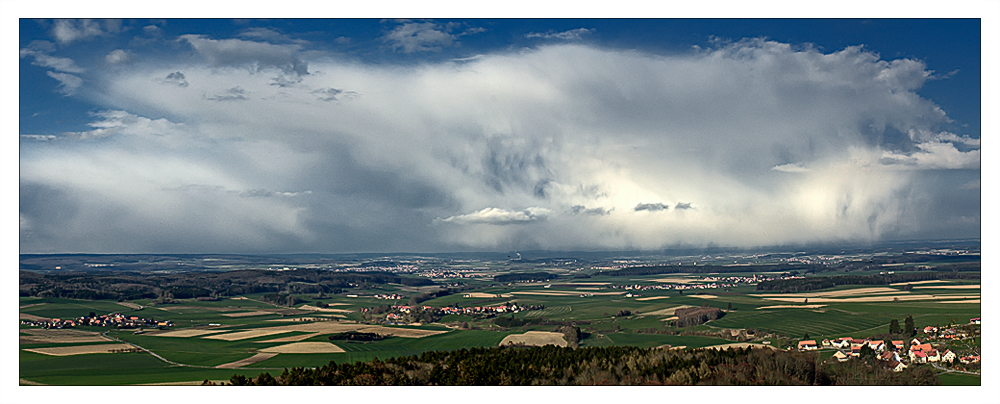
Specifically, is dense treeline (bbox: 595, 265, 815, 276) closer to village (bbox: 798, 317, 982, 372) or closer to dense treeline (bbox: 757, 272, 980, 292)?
dense treeline (bbox: 757, 272, 980, 292)

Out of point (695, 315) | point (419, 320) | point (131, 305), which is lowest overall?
point (419, 320)

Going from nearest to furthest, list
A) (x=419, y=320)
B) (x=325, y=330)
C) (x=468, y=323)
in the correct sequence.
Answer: (x=325, y=330)
(x=468, y=323)
(x=419, y=320)

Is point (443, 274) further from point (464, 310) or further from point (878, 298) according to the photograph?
point (878, 298)

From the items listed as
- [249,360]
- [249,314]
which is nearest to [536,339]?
[249,360]

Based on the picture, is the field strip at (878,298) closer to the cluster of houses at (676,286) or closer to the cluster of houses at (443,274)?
the cluster of houses at (676,286)

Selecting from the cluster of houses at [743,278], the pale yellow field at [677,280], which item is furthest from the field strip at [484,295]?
the cluster of houses at [743,278]

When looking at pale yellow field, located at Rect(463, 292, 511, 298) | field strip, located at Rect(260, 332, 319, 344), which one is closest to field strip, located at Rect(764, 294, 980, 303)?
pale yellow field, located at Rect(463, 292, 511, 298)

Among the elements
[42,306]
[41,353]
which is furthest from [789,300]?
[42,306]

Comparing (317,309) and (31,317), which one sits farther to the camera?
(317,309)
